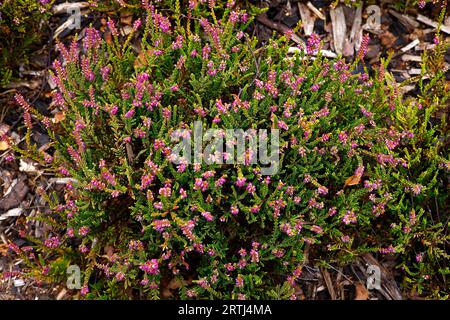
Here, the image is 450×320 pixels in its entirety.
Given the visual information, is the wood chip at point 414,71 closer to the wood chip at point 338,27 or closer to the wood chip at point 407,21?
the wood chip at point 407,21

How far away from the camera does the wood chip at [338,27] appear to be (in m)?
3.58

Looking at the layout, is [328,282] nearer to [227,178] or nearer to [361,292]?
[361,292]

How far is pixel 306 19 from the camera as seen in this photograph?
11.8 ft

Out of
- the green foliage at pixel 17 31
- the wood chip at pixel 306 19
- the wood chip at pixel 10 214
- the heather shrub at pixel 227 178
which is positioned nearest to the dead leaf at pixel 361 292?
the heather shrub at pixel 227 178

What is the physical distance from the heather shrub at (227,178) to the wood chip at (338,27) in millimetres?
675

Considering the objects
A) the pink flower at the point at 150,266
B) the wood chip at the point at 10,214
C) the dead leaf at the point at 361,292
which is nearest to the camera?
the pink flower at the point at 150,266

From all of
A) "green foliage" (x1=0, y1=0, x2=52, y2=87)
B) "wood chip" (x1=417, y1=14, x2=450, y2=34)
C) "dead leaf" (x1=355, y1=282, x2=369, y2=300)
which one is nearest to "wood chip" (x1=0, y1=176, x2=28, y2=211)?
"green foliage" (x1=0, y1=0, x2=52, y2=87)

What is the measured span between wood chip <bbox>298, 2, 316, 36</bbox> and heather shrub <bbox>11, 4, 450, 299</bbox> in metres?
Result: 0.66

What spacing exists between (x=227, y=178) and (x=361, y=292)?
1220 millimetres

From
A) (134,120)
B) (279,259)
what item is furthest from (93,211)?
(279,259)

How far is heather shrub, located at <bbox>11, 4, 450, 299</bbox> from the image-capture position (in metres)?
2.57

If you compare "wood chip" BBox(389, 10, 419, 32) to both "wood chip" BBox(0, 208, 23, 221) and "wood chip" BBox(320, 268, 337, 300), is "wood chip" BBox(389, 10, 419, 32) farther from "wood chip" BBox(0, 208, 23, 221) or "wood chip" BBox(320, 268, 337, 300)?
"wood chip" BBox(0, 208, 23, 221)

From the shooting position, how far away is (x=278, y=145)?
8.43ft
